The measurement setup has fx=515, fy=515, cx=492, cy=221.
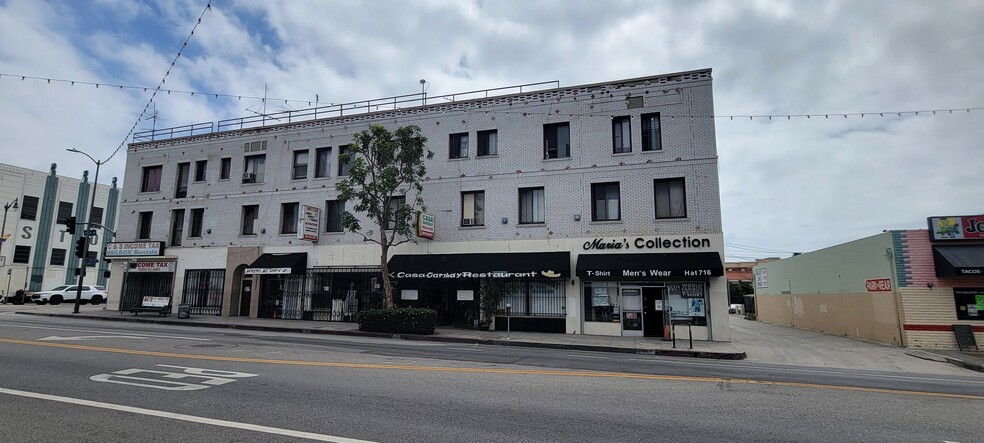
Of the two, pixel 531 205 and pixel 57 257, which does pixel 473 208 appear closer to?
pixel 531 205

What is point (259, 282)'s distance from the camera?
26.2 m

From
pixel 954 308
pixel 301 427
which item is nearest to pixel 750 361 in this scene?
pixel 954 308

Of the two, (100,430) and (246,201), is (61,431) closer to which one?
(100,430)

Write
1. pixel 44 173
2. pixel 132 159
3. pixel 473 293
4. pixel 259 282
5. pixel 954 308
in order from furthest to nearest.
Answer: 1. pixel 44 173
2. pixel 132 159
3. pixel 259 282
4. pixel 473 293
5. pixel 954 308

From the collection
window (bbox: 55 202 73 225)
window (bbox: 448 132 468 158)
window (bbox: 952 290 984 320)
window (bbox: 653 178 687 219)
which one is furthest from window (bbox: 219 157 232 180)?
window (bbox: 952 290 984 320)

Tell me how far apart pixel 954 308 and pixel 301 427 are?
22267 millimetres

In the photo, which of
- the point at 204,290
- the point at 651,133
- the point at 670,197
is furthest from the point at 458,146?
the point at 204,290

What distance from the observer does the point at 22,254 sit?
145 ft

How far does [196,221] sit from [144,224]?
4.02 m

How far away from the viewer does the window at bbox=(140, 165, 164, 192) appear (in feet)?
99.3

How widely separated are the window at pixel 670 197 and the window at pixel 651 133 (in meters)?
1.51

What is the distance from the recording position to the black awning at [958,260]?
17.5 metres

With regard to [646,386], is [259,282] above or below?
above

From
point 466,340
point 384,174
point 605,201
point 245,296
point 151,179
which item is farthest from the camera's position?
point 151,179
